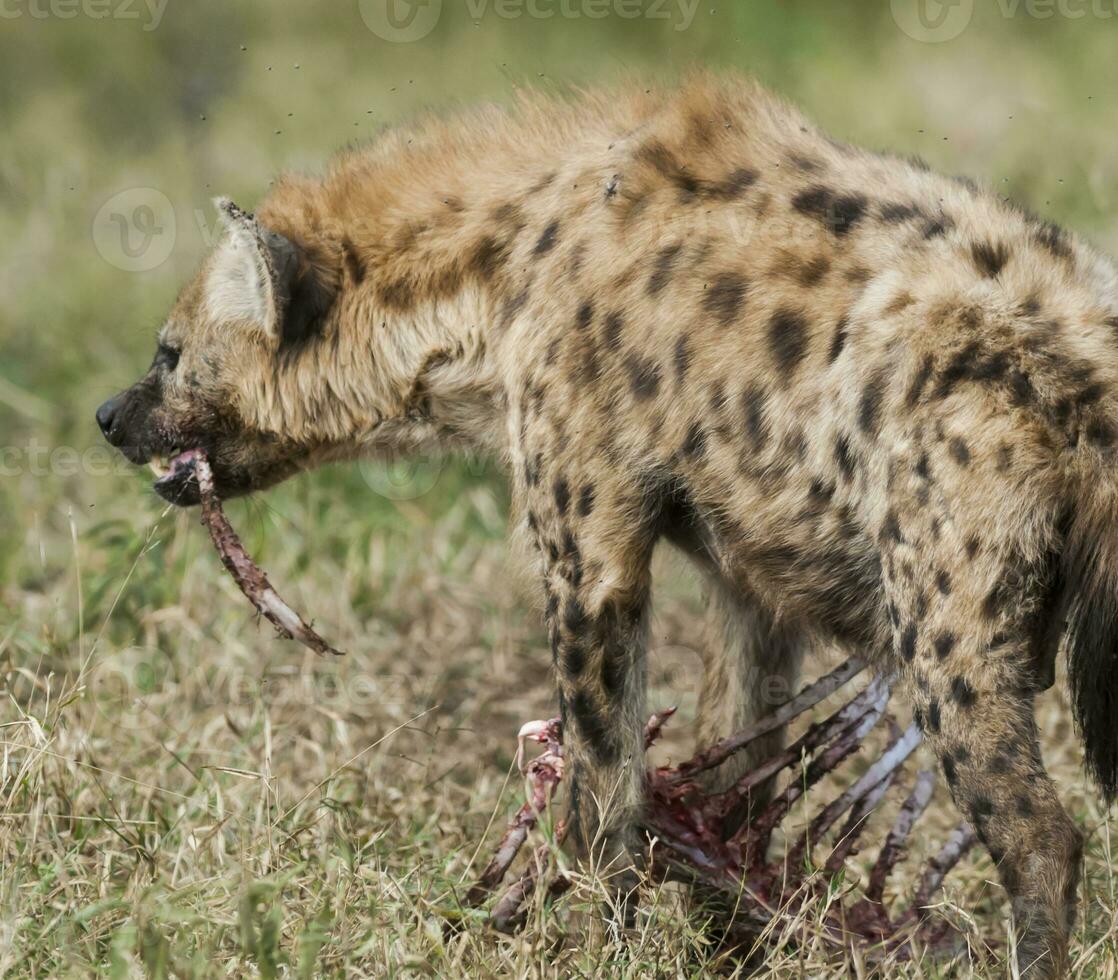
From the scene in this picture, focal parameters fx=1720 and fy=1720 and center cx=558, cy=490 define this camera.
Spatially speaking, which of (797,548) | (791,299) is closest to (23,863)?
(797,548)

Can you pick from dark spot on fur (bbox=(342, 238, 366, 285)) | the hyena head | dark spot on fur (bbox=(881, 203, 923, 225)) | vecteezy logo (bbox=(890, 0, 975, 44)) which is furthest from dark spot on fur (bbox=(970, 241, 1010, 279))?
vecteezy logo (bbox=(890, 0, 975, 44))

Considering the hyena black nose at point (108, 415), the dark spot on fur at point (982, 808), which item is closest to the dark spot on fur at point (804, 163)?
the dark spot on fur at point (982, 808)

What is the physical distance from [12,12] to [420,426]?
6.96 meters

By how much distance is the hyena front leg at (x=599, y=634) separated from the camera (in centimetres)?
345

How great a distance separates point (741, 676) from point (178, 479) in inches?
57.4

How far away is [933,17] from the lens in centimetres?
909

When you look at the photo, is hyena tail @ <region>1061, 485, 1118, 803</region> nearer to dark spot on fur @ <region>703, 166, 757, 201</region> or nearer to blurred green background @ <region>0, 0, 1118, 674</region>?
dark spot on fur @ <region>703, 166, 757, 201</region>

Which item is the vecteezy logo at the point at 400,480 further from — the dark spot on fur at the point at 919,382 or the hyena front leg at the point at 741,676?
the dark spot on fur at the point at 919,382

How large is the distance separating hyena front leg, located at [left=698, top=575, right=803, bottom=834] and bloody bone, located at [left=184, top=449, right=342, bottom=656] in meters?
0.87

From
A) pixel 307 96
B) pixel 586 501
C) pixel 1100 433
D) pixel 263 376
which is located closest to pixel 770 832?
pixel 586 501

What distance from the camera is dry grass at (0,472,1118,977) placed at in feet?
10.1

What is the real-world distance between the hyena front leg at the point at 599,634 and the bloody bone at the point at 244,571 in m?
0.61
